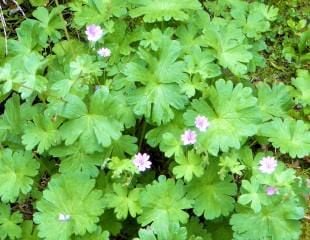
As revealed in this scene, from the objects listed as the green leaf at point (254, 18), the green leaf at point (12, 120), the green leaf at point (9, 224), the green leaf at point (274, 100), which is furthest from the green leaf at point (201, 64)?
the green leaf at point (9, 224)

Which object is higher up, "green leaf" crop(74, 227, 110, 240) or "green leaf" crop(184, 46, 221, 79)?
"green leaf" crop(184, 46, 221, 79)

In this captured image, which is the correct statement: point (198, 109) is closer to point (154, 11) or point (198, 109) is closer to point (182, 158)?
point (182, 158)

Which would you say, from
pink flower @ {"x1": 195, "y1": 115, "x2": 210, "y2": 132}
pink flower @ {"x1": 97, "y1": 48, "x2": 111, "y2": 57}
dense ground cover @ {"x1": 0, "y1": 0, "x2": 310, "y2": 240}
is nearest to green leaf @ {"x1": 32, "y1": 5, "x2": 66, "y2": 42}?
dense ground cover @ {"x1": 0, "y1": 0, "x2": 310, "y2": 240}

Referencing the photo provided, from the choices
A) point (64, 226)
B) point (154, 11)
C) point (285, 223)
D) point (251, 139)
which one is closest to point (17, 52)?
point (154, 11)

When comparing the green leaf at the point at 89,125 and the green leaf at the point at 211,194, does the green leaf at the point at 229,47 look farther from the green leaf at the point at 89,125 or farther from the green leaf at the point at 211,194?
the green leaf at the point at 89,125

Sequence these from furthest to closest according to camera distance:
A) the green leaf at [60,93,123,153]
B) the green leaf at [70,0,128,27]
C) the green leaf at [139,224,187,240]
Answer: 1. the green leaf at [70,0,128,27]
2. the green leaf at [60,93,123,153]
3. the green leaf at [139,224,187,240]

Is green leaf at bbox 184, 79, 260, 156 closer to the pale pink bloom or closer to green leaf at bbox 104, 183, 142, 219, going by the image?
green leaf at bbox 104, 183, 142, 219
